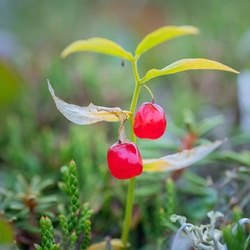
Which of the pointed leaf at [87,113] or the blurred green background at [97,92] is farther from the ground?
the pointed leaf at [87,113]

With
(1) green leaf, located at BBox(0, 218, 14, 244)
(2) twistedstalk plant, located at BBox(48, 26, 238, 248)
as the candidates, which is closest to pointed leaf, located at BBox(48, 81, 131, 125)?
(2) twistedstalk plant, located at BBox(48, 26, 238, 248)

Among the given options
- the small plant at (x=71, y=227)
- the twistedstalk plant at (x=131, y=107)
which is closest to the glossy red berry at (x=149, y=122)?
the twistedstalk plant at (x=131, y=107)

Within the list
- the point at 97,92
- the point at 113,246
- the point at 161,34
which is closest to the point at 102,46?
the point at 161,34

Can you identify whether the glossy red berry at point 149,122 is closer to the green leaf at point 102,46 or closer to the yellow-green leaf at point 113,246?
the green leaf at point 102,46

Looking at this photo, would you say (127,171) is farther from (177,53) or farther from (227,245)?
(177,53)

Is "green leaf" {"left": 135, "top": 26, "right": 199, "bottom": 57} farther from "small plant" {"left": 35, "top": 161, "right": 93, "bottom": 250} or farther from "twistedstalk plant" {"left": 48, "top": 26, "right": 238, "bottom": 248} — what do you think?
"small plant" {"left": 35, "top": 161, "right": 93, "bottom": 250}
